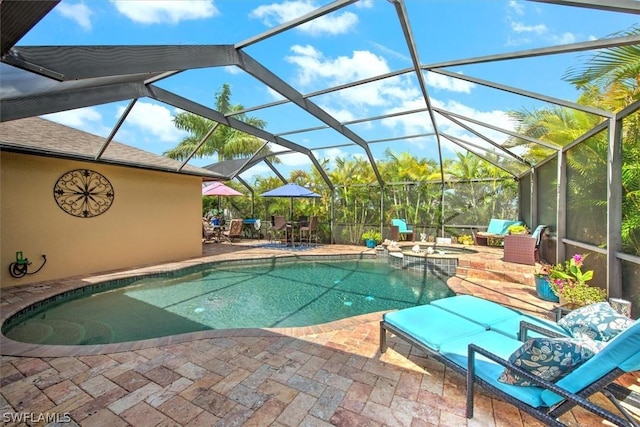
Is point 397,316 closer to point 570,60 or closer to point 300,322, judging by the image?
point 300,322

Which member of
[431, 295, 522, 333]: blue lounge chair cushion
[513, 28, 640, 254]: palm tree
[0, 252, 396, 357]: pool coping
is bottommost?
→ [0, 252, 396, 357]: pool coping

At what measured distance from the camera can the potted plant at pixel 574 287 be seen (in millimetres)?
4066

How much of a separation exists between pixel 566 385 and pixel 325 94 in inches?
254

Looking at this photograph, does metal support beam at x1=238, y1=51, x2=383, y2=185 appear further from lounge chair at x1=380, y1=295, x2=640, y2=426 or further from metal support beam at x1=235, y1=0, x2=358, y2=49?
lounge chair at x1=380, y1=295, x2=640, y2=426

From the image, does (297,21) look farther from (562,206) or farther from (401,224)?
(401,224)

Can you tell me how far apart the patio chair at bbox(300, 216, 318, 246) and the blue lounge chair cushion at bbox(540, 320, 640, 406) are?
36.5ft

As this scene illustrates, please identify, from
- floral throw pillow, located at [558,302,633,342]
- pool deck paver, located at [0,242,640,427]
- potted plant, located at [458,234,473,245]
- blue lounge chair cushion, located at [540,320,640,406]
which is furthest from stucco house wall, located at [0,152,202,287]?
potted plant, located at [458,234,473,245]

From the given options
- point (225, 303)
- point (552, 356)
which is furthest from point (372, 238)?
point (552, 356)

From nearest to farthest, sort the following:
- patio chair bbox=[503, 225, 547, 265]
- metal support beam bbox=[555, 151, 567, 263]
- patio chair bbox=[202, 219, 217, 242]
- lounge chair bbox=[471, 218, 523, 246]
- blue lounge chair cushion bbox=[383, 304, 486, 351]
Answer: blue lounge chair cushion bbox=[383, 304, 486, 351], metal support beam bbox=[555, 151, 567, 263], patio chair bbox=[503, 225, 547, 265], lounge chair bbox=[471, 218, 523, 246], patio chair bbox=[202, 219, 217, 242]

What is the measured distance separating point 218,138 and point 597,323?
2225 cm

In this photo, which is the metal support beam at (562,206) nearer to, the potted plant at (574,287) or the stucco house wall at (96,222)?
the potted plant at (574,287)

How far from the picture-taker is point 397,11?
155 inches

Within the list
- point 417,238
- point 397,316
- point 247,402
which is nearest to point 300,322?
point 397,316

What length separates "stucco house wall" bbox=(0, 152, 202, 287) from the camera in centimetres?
649
